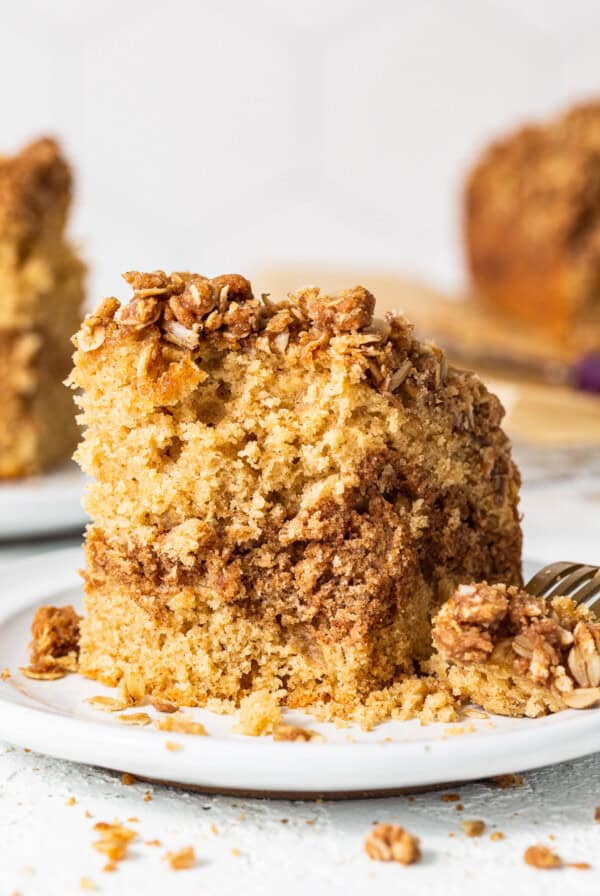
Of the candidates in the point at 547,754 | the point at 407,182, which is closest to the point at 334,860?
the point at 547,754

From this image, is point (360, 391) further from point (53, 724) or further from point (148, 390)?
point (53, 724)

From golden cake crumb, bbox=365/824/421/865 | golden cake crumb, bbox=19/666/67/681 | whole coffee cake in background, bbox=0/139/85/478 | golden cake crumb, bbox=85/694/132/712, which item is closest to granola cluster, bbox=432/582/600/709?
golden cake crumb, bbox=365/824/421/865

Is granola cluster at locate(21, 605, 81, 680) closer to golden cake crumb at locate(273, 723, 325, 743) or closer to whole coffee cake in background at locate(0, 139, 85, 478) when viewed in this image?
golden cake crumb at locate(273, 723, 325, 743)

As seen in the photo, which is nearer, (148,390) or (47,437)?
(148,390)

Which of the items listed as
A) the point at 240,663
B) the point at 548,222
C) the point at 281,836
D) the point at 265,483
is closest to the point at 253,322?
the point at 265,483

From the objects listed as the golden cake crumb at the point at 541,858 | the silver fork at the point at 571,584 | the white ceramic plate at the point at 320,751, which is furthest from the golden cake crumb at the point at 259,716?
the silver fork at the point at 571,584

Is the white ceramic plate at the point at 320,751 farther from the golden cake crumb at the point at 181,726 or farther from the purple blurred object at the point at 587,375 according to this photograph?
the purple blurred object at the point at 587,375

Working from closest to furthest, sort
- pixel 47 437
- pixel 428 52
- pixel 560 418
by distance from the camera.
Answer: pixel 47 437 < pixel 560 418 < pixel 428 52
